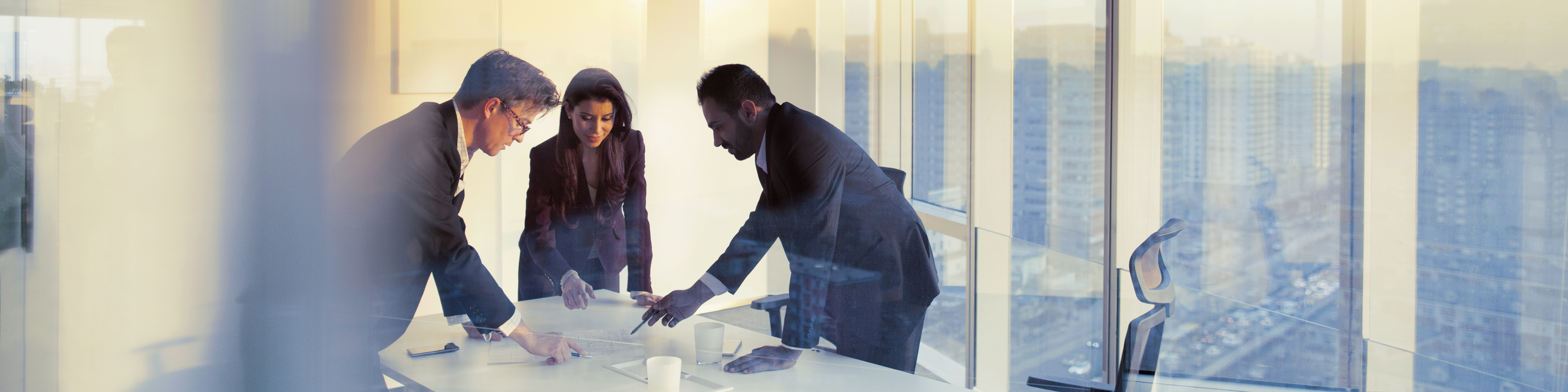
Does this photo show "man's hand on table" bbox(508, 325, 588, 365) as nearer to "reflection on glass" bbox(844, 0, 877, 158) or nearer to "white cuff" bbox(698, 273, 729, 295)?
"white cuff" bbox(698, 273, 729, 295)

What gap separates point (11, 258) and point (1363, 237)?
2.13 metres

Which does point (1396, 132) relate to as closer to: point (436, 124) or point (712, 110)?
point (712, 110)

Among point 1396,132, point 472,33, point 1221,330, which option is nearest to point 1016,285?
point 1221,330

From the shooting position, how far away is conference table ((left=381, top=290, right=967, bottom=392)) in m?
0.99

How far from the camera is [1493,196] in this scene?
1.20 m

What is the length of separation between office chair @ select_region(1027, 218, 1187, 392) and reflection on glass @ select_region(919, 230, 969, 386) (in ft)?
0.96

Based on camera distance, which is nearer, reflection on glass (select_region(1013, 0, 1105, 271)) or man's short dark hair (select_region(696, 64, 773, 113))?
man's short dark hair (select_region(696, 64, 773, 113))

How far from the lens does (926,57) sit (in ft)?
4.04

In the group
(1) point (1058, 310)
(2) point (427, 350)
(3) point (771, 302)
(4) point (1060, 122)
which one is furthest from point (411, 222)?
(1) point (1058, 310)

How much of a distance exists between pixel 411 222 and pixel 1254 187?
1537 millimetres

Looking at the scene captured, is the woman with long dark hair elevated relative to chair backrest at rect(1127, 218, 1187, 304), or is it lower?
elevated

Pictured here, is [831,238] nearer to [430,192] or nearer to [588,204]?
[588,204]

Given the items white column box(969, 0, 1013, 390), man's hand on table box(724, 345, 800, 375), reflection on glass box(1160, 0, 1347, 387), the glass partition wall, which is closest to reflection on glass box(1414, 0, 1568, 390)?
the glass partition wall

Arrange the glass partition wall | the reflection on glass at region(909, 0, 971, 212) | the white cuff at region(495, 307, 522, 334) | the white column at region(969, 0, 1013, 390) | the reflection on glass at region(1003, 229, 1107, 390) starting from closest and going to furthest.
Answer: the glass partition wall → the white cuff at region(495, 307, 522, 334) → the reflection on glass at region(909, 0, 971, 212) → the white column at region(969, 0, 1013, 390) → the reflection on glass at region(1003, 229, 1107, 390)
